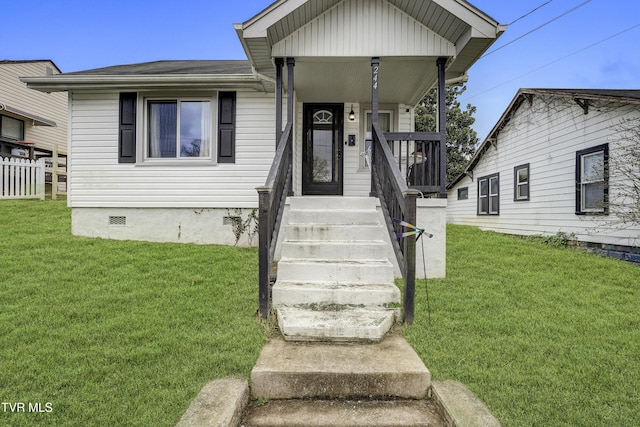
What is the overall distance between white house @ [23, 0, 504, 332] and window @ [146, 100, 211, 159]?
0.06ft

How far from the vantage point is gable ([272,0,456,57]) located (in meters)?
5.49

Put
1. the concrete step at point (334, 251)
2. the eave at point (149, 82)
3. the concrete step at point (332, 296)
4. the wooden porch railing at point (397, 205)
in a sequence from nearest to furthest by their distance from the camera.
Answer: the wooden porch railing at point (397, 205) → the concrete step at point (332, 296) → the concrete step at point (334, 251) → the eave at point (149, 82)

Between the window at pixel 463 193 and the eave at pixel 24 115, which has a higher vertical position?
the eave at pixel 24 115

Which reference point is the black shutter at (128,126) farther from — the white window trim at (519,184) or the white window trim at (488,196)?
the white window trim at (488,196)

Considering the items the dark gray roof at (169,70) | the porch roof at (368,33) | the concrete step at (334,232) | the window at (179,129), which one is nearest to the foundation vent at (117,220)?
the window at (179,129)

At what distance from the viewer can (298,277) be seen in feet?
13.4

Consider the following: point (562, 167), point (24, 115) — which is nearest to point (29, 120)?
point (24, 115)

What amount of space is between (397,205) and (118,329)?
2.97m

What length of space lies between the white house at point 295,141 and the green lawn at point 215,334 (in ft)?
2.20

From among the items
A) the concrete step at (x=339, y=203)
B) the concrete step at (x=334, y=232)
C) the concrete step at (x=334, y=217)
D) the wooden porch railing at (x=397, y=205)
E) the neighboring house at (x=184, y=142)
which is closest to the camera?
the wooden porch railing at (x=397, y=205)

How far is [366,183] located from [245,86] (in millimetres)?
2969

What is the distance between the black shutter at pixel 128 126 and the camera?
281 inches

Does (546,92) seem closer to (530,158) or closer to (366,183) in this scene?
(530,158)

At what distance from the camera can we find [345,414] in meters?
2.32
